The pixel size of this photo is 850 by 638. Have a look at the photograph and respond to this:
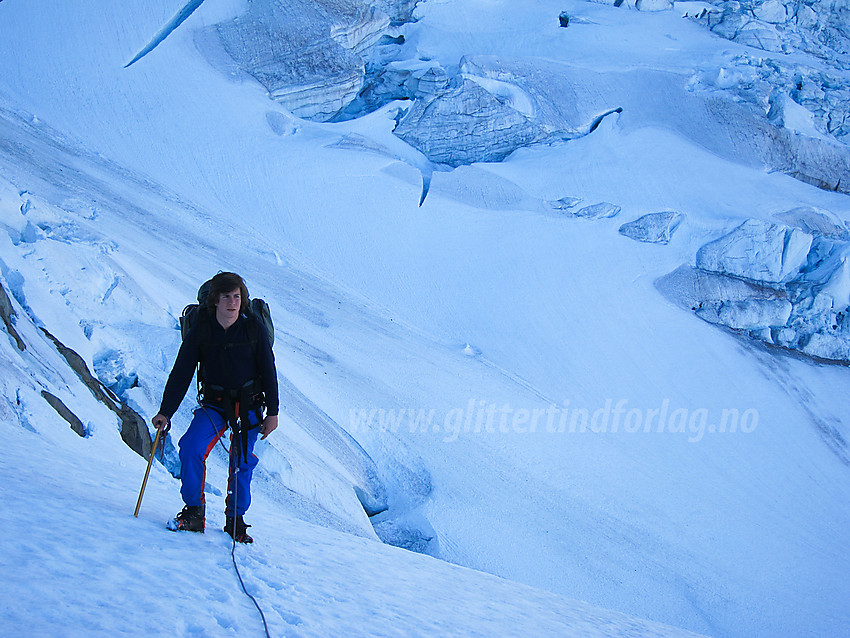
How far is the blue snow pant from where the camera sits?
272 centimetres

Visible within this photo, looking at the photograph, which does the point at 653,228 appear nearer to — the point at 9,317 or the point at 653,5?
the point at 653,5

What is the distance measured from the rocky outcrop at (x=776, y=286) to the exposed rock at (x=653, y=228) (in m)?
0.78

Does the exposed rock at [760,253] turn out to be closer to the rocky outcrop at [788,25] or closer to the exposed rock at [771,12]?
the rocky outcrop at [788,25]

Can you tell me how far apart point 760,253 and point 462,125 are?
6780 mm

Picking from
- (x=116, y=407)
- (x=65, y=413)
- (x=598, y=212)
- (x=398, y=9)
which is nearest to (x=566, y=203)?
(x=598, y=212)

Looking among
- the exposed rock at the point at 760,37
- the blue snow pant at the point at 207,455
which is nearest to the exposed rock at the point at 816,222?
the exposed rock at the point at 760,37

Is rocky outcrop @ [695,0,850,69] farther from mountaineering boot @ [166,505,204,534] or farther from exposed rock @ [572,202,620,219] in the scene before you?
mountaineering boot @ [166,505,204,534]

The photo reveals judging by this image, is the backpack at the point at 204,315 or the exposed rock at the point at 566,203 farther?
the exposed rock at the point at 566,203

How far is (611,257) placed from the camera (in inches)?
499

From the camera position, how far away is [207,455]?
275 centimetres

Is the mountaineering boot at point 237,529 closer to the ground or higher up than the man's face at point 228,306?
closer to the ground

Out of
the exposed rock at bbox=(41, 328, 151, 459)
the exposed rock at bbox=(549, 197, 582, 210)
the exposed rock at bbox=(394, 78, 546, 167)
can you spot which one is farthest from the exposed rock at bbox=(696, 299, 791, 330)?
the exposed rock at bbox=(41, 328, 151, 459)

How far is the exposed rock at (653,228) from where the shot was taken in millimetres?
13023

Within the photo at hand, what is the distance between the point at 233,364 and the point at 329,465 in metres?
4.48
